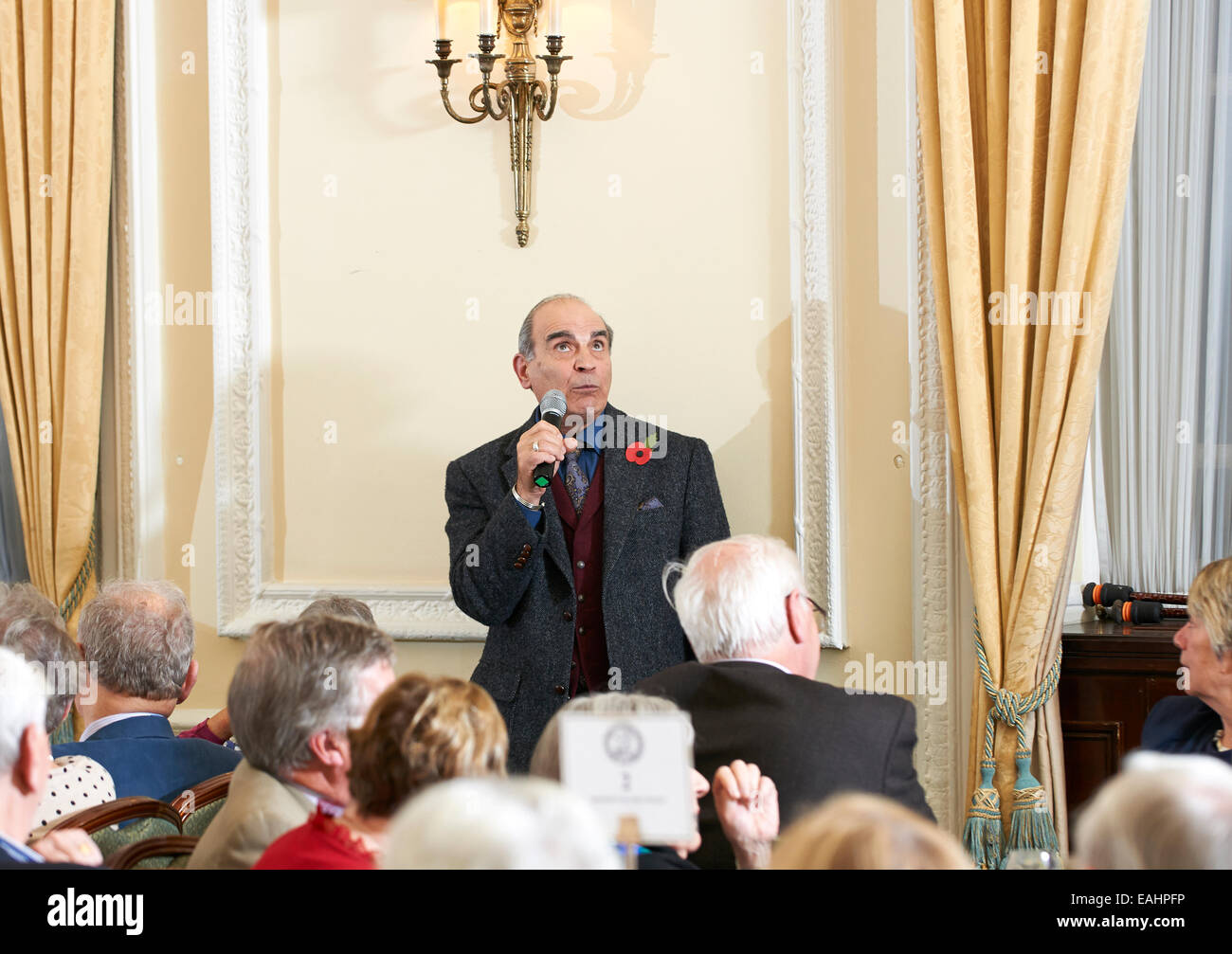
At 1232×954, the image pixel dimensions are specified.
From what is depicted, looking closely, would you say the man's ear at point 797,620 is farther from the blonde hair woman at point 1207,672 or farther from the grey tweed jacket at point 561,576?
the grey tweed jacket at point 561,576

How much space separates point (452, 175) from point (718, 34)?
2.83 ft

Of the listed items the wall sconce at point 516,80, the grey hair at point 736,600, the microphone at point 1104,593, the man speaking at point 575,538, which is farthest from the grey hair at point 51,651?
the microphone at point 1104,593

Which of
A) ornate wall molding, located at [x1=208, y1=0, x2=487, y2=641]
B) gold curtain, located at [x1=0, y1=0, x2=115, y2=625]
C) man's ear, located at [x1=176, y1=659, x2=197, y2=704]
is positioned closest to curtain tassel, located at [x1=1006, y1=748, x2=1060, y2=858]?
ornate wall molding, located at [x1=208, y1=0, x2=487, y2=641]

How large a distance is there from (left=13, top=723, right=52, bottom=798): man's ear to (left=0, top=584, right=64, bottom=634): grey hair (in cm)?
113

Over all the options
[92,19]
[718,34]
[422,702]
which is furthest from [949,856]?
[92,19]

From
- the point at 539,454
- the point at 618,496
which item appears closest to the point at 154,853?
the point at 539,454

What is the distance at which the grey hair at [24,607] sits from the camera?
271 cm

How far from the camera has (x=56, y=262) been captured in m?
3.79

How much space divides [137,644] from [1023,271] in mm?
2237

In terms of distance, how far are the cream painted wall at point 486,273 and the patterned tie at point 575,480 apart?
16.4 inches

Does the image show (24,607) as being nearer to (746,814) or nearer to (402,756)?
(402,756)

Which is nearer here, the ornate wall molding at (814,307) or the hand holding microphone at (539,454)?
the hand holding microphone at (539,454)
